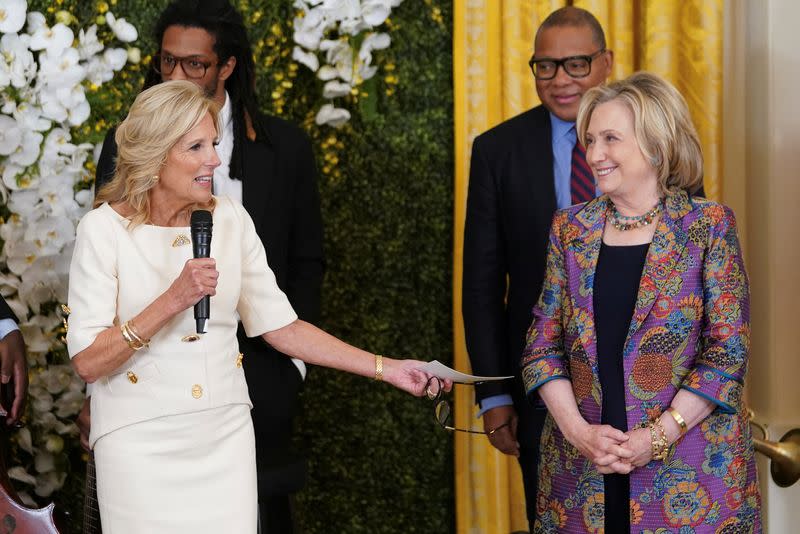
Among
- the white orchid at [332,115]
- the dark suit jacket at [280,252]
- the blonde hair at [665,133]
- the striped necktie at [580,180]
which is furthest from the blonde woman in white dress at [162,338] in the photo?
the white orchid at [332,115]

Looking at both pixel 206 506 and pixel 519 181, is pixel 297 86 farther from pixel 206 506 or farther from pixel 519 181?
pixel 206 506

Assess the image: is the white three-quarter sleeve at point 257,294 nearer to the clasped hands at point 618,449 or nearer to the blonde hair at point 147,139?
the blonde hair at point 147,139

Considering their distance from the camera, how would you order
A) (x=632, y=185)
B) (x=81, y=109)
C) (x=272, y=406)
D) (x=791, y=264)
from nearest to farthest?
1. (x=632, y=185)
2. (x=272, y=406)
3. (x=791, y=264)
4. (x=81, y=109)

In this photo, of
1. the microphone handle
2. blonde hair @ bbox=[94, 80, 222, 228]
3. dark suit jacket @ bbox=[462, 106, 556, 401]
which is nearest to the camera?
the microphone handle

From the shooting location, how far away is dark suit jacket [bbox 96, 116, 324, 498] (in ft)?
10.9

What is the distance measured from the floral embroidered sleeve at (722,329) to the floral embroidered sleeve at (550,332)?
333mm

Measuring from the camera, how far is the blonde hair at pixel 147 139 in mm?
2586

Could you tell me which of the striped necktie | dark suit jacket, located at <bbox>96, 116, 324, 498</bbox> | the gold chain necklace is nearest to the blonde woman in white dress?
dark suit jacket, located at <bbox>96, 116, 324, 498</bbox>

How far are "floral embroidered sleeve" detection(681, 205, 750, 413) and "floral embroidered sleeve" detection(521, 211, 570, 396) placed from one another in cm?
33

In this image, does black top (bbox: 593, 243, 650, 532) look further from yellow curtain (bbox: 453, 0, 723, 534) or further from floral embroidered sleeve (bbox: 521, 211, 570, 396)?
yellow curtain (bbox: 453, 0, 723, 534)

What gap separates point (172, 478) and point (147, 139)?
0.78m

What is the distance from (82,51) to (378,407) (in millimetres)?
1818

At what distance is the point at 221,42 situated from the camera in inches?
136

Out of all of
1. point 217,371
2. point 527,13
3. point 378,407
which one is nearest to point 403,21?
point 527,13
